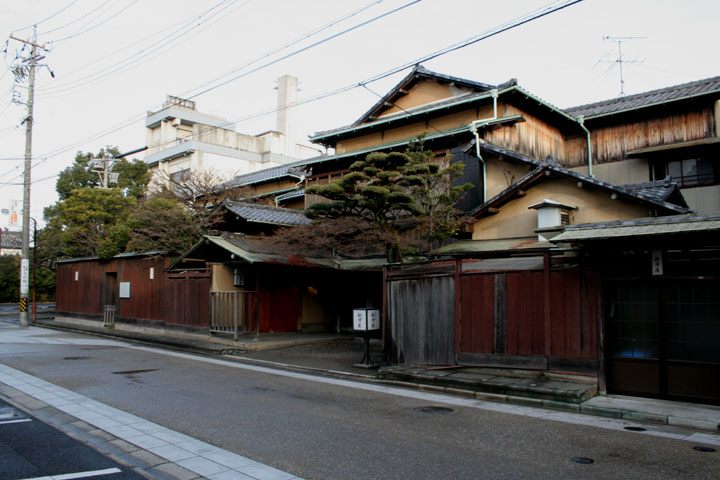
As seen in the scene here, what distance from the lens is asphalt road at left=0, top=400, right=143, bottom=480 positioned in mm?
5754

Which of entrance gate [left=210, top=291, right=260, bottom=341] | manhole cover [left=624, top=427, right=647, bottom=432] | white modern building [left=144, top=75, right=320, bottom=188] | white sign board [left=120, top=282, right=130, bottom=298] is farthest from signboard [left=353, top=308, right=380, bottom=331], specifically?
white modern building [left=144, top=75, right=320, bottom=188]

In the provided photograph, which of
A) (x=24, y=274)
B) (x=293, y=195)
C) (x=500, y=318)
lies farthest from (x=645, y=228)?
(x=24, y=274)

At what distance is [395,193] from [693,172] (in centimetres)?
1059

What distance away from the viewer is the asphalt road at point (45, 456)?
5.75 m

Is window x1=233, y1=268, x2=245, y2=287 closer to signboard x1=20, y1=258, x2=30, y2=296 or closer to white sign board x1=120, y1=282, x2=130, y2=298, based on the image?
white sign board x1=120, y1=282, x2=130, y2=298

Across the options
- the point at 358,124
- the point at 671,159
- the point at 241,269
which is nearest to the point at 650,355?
the point at 671,159

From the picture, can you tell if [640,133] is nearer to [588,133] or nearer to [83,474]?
[588,133]

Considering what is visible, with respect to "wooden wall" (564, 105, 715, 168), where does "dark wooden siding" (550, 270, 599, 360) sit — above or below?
below

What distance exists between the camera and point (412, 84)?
23.2m

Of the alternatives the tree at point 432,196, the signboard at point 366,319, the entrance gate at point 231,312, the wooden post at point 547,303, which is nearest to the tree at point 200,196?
the entrance gate at point 231,312

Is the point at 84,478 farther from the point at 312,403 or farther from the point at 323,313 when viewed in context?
the point at 323,313

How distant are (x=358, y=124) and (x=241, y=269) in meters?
9.11

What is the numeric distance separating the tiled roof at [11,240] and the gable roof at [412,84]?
203 feet

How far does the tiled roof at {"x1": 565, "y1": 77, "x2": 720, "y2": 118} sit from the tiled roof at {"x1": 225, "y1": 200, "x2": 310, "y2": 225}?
13226mm
